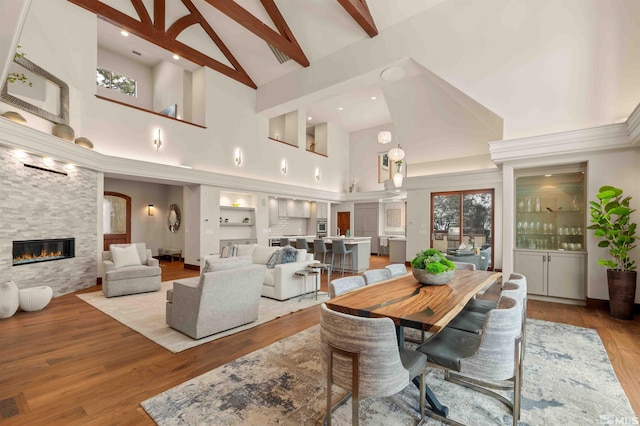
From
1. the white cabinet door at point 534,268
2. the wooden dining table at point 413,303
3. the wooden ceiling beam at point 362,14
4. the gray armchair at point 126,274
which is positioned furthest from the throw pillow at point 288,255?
the wooden ceiling beam at point 362,14

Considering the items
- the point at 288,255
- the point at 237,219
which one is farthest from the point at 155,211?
the point at 288,255

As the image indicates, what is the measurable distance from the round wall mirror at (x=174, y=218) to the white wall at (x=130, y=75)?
3.50m

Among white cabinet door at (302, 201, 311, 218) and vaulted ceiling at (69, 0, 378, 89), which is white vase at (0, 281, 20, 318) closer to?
vaulted ceiling at (69, 0, 378, 89)

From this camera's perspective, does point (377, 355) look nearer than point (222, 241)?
Yes

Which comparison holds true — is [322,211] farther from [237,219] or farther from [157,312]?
[157,312]

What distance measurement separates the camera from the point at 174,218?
9469mm

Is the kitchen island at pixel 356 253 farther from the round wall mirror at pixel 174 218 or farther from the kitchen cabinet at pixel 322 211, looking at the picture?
the round wall mirror at pixel 174 218

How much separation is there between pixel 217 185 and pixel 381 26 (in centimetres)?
556

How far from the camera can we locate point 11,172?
4383 mm

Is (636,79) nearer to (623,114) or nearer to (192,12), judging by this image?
(623,114)

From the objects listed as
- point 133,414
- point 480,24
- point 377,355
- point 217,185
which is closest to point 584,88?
point 480,24

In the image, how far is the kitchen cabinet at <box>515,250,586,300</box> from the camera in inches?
192

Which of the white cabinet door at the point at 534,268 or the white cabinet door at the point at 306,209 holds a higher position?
the white cabinet door at the point at 306,209

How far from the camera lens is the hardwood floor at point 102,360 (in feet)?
6.84
